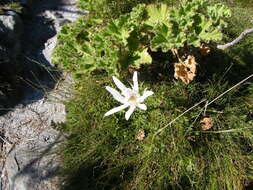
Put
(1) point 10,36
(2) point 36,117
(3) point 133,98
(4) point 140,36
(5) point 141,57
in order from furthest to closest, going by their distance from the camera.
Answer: (1) point 10,36
(2) point 36,117
(4) point 140,36
(5) point 141,57
(3) point 133,98

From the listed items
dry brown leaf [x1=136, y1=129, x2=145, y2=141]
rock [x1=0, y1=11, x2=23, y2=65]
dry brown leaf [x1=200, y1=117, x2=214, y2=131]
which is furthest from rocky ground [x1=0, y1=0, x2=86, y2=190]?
dry brown leaf [x1=200, y1=117, x2=214, y2=131]

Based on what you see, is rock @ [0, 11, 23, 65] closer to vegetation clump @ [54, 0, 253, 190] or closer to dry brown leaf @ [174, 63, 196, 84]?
vegetation clump @ [54, 0, 253, 190]

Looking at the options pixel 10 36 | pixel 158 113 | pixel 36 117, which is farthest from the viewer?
pixel 10 36

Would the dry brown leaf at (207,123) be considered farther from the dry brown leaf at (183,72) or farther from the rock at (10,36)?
the rock at (10,36)

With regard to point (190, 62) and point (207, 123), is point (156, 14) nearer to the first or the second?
point (190, 62)

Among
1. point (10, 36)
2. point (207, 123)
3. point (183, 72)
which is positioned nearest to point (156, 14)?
point (183, 72)

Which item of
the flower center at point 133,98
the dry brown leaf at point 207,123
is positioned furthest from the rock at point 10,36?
the dry brown leaf at point 207,123
